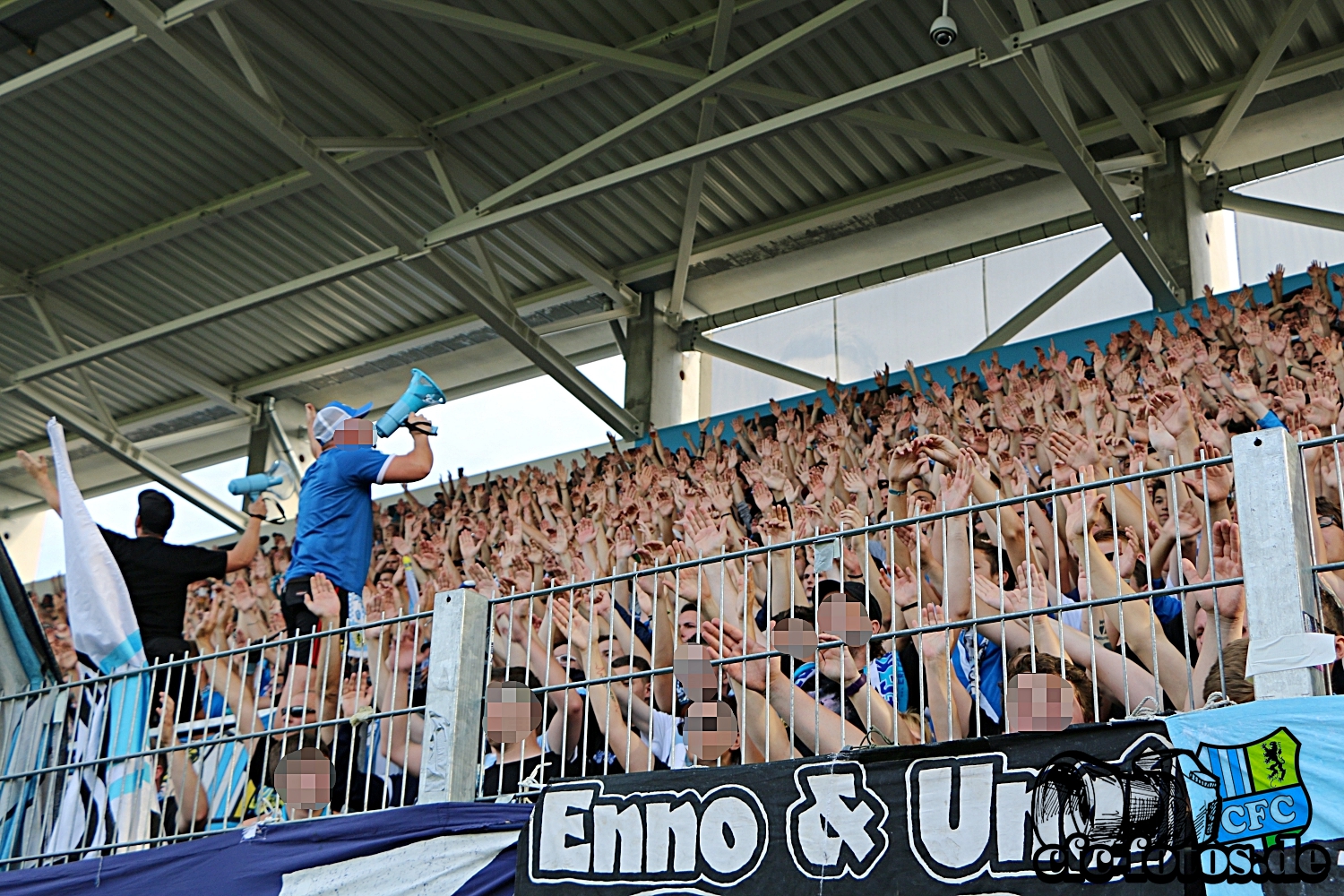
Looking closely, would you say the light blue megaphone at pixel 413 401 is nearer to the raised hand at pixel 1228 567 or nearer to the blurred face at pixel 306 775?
the blurred face at pixel 306 775

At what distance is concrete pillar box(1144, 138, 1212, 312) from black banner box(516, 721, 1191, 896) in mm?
7716

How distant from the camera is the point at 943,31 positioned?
8062 millimetres

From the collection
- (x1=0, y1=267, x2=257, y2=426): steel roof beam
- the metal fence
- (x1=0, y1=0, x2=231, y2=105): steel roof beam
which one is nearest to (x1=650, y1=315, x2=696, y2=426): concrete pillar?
(x1=0, y1=267, x2=257, y2=426): steel roof beam

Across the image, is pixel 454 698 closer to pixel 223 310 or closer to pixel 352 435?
pixel 352 435

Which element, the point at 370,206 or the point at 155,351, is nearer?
the point at 370,206

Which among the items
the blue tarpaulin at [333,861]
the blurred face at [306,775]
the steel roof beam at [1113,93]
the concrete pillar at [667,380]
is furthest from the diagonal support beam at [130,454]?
the blurred face at [306,775]

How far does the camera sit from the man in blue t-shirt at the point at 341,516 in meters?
6.57

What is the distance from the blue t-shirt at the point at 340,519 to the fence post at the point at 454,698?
6.10ft

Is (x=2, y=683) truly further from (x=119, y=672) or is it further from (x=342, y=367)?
(x=342, y=367)

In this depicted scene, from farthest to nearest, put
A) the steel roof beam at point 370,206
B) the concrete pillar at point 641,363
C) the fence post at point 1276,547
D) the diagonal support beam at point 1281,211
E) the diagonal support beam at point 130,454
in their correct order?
1. the diagonal support beam at point 130,454
2. the concrete pillar at point 641,363
3. the diagonal support beam at point 1281,211
4. the steel roof beam at point 370,206
5. the fence post at point 1276,547

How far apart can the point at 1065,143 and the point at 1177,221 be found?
2067 millimetres

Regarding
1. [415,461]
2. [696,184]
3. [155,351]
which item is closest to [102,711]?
[415,461]

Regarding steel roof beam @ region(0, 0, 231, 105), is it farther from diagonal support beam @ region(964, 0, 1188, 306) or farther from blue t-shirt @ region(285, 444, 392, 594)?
diagonal support beam @ region(964, 0, 1188, 306)

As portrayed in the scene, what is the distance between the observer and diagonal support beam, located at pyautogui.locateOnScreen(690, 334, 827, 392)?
508 inches
